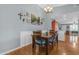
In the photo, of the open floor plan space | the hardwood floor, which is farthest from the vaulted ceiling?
the hardwood floor

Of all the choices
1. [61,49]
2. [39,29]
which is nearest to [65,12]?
[39,29]

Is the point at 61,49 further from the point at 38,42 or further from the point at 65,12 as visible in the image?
the point at 65,12

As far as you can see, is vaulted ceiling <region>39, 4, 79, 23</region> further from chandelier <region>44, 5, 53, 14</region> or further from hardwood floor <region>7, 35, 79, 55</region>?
hardwood floor <region>7, 35, 79, 55</region>

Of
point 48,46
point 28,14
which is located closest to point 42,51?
point 48,46

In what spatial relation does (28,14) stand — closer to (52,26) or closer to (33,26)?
(33,26)

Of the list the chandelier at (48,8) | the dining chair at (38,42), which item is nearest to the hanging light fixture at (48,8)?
the chandelier at (48,8)

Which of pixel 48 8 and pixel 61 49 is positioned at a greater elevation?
pixel 48 8

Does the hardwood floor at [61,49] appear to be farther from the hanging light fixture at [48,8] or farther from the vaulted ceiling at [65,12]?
the hanging light fixture at [48,8]

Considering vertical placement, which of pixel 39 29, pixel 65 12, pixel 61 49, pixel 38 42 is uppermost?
pixel 65 12
